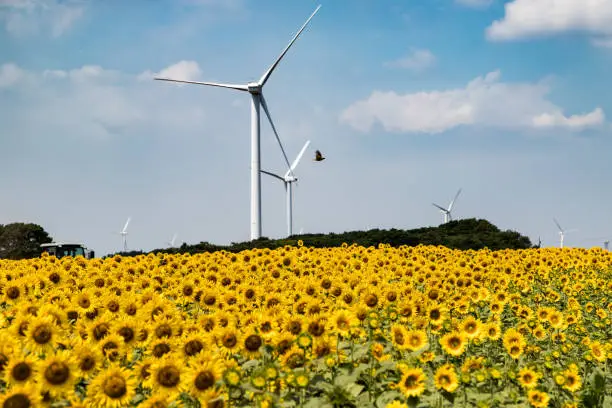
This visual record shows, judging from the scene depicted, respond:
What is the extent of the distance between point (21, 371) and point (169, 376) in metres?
1.48

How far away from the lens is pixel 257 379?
680 cm

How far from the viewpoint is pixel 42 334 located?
326 inches

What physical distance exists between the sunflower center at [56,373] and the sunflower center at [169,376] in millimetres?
949

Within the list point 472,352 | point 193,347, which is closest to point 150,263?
point 472,352

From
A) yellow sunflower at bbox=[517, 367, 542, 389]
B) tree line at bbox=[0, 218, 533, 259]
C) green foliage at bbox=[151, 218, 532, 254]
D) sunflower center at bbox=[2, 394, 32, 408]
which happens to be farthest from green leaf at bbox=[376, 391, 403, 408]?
green foliage at bbox=[151, 218, 532, 254]

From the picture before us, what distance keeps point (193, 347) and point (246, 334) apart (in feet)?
2.74

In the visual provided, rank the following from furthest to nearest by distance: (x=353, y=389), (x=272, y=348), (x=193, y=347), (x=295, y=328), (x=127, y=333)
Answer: (x=295, y=328) < (x=127, y=333) < (x=272, y=348) < (x=353, y=389) < (x=193, y=347)

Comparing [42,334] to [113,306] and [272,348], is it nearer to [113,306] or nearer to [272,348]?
Answer: [113,306]

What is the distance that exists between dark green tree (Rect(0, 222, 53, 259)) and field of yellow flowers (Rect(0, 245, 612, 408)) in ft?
280

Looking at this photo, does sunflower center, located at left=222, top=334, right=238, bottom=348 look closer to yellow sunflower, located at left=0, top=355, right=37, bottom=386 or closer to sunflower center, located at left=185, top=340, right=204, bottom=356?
sunflower center, located at left=185, top=340, right=204, bottom=356

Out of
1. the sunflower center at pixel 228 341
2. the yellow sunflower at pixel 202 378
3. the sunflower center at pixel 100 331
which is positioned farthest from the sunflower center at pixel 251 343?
the sunflower center at pixel 100 331

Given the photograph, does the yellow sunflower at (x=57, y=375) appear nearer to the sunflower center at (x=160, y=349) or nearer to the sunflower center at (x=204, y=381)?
the sunflower center at (x=160, y=349)

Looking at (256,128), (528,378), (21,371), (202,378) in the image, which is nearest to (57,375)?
(21,371)

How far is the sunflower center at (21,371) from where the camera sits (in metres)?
6.70
